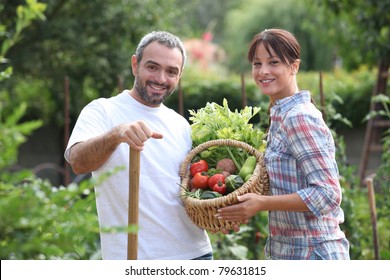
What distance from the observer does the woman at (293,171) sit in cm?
242

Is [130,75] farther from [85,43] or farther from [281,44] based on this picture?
[281,44]

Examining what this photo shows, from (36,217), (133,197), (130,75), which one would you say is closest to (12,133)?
(36,217)

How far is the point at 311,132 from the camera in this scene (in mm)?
2428

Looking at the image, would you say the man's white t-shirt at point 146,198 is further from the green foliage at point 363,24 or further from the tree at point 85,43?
the tree at point 85,43

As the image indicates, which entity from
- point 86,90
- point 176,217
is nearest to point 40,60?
point 86,90

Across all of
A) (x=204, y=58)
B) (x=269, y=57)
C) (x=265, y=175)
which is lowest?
(x=265, y=175)

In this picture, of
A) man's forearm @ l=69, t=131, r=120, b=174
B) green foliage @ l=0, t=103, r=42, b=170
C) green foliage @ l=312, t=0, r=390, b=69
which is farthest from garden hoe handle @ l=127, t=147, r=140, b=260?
green foliage @ l=312, t=0, r=390, b=69

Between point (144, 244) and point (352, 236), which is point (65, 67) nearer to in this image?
point (352, 236)

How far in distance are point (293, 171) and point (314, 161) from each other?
11 cm

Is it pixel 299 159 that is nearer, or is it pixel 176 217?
pixel 299 159

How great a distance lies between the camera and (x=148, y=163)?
2.72m

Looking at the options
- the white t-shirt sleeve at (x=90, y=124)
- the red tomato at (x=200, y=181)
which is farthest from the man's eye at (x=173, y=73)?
the red tomato at (x=200, y=181)

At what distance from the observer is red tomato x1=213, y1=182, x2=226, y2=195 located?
2.55m
